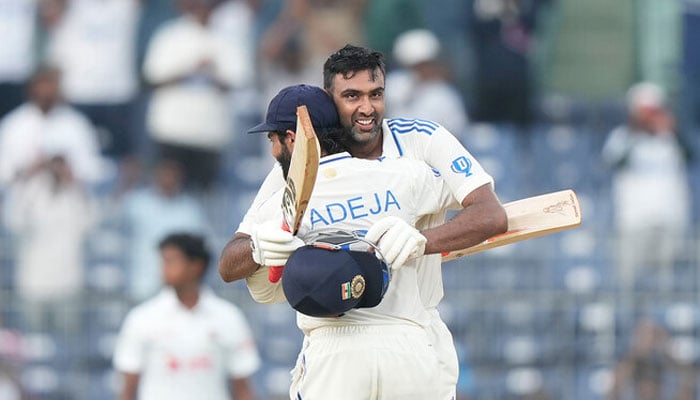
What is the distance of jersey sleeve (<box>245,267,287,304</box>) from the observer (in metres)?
5.30

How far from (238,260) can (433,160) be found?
2.45 feet

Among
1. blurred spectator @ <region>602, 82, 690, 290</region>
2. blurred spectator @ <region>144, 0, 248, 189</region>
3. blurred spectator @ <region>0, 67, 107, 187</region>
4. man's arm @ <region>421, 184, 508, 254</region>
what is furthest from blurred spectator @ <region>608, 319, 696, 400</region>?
man's arm @ <region>421, 184, 508, 254</region>

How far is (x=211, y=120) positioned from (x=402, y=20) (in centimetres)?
175

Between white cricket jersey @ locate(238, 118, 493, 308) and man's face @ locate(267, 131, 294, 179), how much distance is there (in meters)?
0.18

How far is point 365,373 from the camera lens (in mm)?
4965

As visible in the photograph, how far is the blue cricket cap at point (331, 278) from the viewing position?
469cm

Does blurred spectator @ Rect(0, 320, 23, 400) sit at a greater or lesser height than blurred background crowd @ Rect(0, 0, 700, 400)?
lesser

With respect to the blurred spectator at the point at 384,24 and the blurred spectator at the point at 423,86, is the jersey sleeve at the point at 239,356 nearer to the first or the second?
the blurred spectator at the point at 423,86

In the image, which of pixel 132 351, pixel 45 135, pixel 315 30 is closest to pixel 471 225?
pixel 132 351

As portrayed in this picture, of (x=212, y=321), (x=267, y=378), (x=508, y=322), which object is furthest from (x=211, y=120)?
(x=212, y=321)

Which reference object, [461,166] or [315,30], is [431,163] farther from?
[315,30]

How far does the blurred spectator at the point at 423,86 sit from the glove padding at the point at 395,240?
692 centimetres

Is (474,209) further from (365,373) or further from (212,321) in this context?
(212,321)

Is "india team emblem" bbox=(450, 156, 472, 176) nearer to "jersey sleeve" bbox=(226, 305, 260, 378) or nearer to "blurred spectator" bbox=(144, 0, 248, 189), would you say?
"jersey sleeve" bbox=(226, 305, 260, 378)
